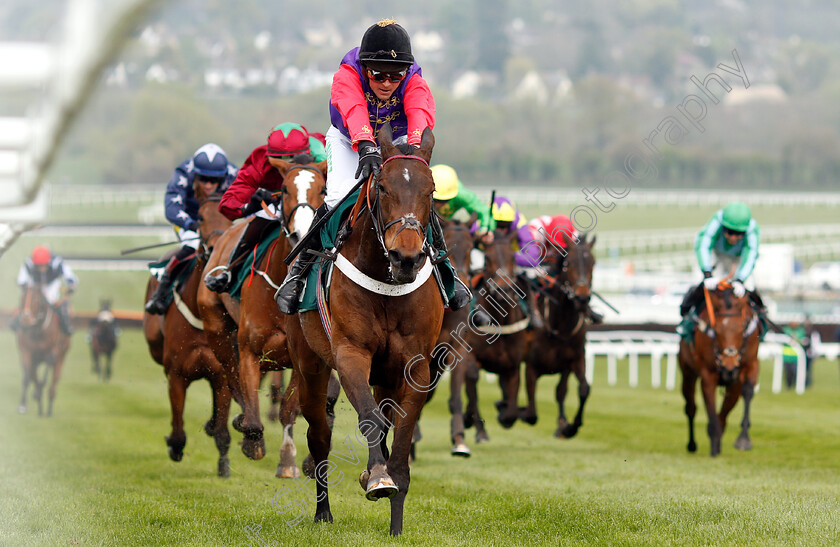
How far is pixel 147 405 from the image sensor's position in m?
15.5

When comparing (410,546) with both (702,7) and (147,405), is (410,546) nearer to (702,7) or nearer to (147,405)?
(147,405)

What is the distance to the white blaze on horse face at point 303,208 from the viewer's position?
6289mm

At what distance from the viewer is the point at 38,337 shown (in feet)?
51.3

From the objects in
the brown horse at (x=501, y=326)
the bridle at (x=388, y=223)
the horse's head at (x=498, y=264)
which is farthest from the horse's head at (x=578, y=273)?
the bridle at (x=388, y=223)

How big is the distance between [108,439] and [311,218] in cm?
559

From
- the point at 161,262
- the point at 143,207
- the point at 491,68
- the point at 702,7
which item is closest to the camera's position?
the point at 161,262

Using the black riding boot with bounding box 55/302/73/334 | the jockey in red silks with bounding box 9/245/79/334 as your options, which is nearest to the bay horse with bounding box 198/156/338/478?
the jockey in red silks with bounding box 9/245/79/334

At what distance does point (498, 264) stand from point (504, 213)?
981mm

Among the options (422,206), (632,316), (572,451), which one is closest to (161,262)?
(572,451)

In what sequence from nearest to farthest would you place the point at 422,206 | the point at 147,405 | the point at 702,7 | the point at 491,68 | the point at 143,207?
the point at 422,206 → the point at 147,405 → the point at 143,207 → the point at 491,68 → the point at 702,7

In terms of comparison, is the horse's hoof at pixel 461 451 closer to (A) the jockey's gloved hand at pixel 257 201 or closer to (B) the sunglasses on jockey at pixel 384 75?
(A) the jockey's gloved hand at pixel 257 201

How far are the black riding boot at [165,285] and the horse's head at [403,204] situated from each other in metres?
3.97

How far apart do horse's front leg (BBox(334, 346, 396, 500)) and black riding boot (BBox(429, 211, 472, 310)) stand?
0.68m

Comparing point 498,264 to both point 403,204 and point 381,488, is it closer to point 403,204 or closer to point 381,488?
point 403,204
